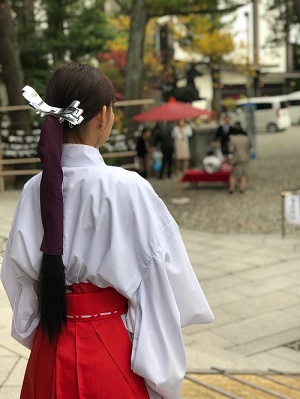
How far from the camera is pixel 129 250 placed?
1.98 m

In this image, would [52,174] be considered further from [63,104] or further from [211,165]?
[211,165]

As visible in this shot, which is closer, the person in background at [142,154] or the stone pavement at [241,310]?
the stone pavement at [241,310]

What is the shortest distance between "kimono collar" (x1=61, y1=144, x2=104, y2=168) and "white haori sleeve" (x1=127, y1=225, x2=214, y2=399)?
319 millimetres

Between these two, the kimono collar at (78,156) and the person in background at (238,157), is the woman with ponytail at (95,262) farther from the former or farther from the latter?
the person in background at (238,157)

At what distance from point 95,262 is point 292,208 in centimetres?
732

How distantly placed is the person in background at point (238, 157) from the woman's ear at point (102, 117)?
1236 cm

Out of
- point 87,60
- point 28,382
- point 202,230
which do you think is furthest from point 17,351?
point 87,60

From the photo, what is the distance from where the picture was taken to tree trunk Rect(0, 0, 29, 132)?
1510 centimetres

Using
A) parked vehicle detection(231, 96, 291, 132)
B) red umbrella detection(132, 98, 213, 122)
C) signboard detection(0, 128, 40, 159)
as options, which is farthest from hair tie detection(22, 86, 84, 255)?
parked vehicle detection(231, 96, 291, 132)

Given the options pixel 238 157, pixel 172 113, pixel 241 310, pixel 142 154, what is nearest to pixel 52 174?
pixel 241 310

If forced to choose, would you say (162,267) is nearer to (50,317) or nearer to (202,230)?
(50,317)

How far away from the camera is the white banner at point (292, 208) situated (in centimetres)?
895

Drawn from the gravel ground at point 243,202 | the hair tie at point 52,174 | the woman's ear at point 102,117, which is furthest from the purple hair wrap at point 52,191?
the gravel ground at point 243,202

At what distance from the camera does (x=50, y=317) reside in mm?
2037
